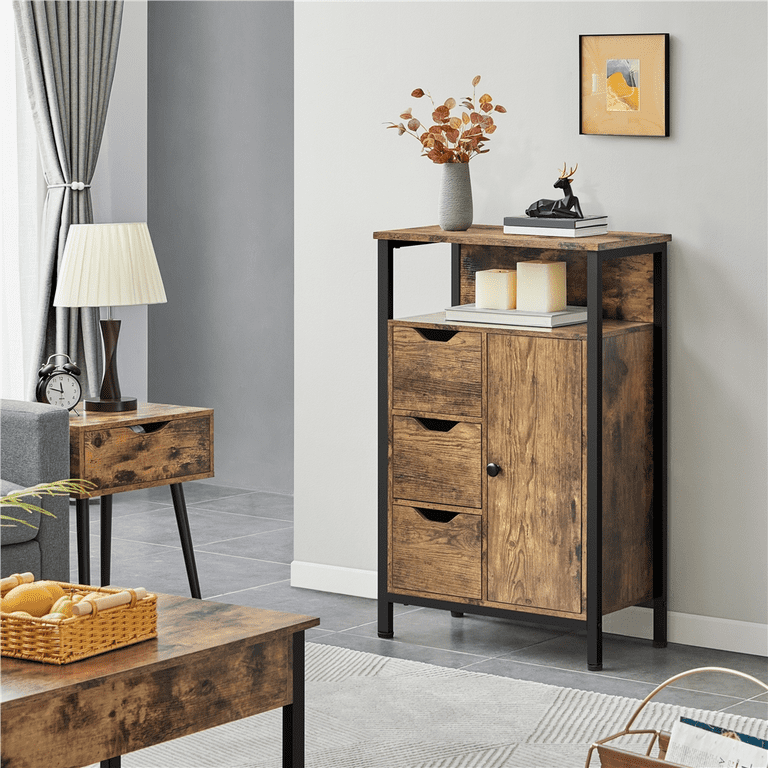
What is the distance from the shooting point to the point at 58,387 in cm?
410

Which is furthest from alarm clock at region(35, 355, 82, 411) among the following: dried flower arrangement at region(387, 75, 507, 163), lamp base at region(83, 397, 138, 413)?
dried flower arrangement at region(387, 75, 507, 163)

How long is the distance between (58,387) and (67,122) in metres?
1.92

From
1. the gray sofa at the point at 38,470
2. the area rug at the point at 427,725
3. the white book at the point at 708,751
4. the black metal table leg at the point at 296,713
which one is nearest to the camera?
the white book at the point at 708,751

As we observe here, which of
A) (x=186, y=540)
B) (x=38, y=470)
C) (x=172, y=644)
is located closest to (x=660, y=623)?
(x=186, y=540)

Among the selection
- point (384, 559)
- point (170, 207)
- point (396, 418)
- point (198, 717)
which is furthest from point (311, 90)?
point (198, 717)

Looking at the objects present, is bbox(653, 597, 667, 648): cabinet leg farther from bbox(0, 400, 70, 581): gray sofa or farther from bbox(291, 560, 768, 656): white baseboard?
bbox(0, 400, 70, 581): gray sofa

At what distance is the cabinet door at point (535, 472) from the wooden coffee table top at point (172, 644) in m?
1.40

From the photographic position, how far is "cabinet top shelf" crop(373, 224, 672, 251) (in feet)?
11.9

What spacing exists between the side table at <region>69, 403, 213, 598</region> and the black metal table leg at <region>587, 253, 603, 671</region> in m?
1.22

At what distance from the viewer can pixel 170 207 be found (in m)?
6.34

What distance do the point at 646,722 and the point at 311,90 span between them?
2350mm

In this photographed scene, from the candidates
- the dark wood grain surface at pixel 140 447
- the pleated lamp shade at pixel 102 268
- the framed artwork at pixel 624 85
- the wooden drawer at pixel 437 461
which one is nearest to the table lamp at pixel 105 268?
the pleated lamp shade at pixel 102 268

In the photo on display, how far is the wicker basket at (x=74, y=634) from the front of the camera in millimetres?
2143

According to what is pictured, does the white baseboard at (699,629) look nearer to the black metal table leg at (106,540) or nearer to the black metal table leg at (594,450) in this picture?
the black metal table leg at (594,450)
